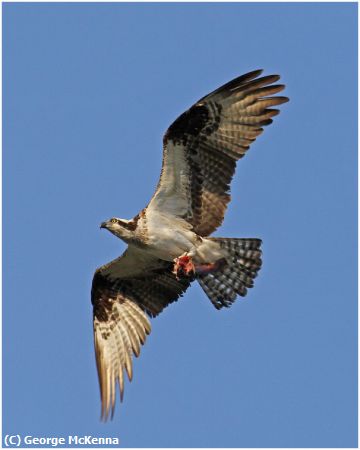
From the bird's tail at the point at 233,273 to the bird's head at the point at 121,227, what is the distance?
49.1 inches

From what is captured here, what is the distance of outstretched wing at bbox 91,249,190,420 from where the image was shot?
1669 centimetres

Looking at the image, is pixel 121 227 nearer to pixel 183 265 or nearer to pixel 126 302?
pixel 183 265

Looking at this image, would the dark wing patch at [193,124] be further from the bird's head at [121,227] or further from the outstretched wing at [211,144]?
the bird's head at [121,227]

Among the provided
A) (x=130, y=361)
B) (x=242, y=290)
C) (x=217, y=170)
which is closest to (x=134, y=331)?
(x=130, y=361)

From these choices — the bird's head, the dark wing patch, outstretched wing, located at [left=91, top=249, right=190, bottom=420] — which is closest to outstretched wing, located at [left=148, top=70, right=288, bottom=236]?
the dark wing patch

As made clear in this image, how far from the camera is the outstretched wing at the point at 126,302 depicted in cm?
1669

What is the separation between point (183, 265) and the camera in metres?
15.9

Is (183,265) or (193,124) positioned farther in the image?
(183,265)

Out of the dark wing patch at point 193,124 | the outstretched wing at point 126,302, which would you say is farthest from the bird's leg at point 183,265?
the dark wing patch at point 193,124

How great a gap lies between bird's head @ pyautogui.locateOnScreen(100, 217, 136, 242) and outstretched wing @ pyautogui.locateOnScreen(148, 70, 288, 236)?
1.51 ft

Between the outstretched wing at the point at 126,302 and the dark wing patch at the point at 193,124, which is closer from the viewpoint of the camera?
the dark wing patch at the point at 193,124

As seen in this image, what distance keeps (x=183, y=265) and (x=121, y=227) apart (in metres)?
1.09

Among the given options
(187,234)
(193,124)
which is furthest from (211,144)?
(187,234)

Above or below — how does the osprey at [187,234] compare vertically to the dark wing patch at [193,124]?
below
